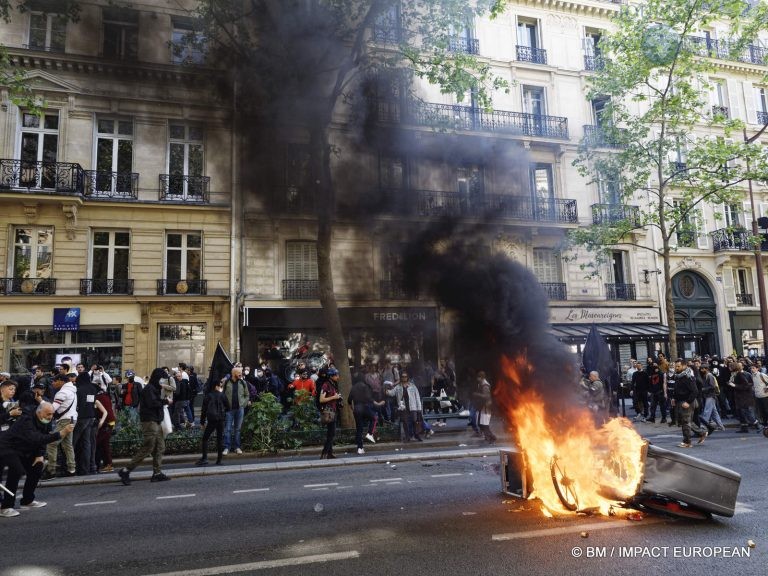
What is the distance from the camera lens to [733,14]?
14547 millimetres

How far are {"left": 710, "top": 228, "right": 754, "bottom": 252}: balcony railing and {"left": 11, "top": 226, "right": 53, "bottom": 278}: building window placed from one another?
26.6m

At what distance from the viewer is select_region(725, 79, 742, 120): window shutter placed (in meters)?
25.1

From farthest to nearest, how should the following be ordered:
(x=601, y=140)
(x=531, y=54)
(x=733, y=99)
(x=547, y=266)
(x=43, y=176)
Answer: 1. (x=733, y=99)
2. (x=531, y=54)
3. (x=547, y=266)
4. (x=601, y=140)
5. (x=43, y=176)

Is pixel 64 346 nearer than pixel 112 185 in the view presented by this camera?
Yes

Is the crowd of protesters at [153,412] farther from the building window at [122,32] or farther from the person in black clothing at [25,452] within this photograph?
the building window at [122,32]

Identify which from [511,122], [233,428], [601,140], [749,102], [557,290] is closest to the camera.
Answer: [233,428]

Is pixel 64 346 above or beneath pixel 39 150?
beneath

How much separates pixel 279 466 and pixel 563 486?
502 cm

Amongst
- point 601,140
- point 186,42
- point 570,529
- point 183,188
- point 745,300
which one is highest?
point 601,140

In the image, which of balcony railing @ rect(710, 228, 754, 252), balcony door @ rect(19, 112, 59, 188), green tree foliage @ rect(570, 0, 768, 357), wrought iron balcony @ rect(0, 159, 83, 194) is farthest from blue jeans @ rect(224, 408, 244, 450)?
balcony railing @ rect(710, 228, 754, 252)

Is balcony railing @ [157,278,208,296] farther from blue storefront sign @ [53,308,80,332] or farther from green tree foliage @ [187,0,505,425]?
green tree foliage @ [187,0,505,425]

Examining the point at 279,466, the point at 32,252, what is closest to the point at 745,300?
the point at 279,466

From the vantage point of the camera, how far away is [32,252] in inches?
628

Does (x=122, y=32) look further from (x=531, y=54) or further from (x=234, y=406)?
(x=531, y=54)
